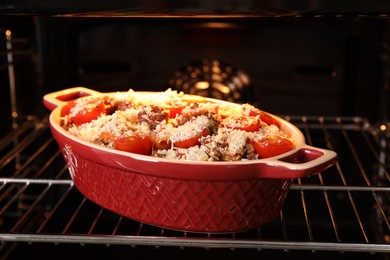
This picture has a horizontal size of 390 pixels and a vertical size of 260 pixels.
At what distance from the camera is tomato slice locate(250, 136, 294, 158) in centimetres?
72

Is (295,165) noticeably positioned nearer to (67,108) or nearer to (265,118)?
(265,118)

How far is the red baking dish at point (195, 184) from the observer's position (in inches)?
26.3

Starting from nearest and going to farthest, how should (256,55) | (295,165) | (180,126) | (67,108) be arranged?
(295,165) < (180,126) < (67,108) < (256,55)

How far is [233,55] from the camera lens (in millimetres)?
1095

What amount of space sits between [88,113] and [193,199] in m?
0.21

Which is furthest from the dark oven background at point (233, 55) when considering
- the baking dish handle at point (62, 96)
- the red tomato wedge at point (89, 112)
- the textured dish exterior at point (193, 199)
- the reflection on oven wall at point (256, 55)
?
the textured dish exterior at point (193, 199)

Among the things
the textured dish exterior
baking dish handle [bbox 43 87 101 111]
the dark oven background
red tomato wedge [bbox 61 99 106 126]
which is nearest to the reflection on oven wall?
the dark oven background

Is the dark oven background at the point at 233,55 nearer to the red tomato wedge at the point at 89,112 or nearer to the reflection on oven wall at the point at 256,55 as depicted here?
the reflection on oven wall at the point at 256,55

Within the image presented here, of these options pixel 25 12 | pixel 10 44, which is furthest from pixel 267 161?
pixel 10 44

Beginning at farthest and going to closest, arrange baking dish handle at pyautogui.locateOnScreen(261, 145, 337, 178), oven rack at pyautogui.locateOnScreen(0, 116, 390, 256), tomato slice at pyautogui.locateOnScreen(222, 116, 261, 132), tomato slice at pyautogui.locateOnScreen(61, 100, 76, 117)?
oven rack at pyautogui.locateOnScreen(0, 116, 390, 256) → tomato slice at pyautogui.locateOnScreen(61, 100, 76, 117) → tomato slice at pyautogui.locateOnScreen(222, 116, 261, 132) → baking dish handle at pyautogui.locateOnScreen(261, 145, 337, 178)

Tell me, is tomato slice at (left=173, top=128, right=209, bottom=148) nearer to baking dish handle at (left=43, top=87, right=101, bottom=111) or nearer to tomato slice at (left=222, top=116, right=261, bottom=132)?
tomato slice at (left=222, top=116, right=261, bottom=132)

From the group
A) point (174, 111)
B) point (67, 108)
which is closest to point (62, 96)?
point (67, 108)

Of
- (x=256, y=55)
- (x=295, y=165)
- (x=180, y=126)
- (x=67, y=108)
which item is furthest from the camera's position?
(x=256, y=55)

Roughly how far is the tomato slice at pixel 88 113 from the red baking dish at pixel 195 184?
5 centimetres
